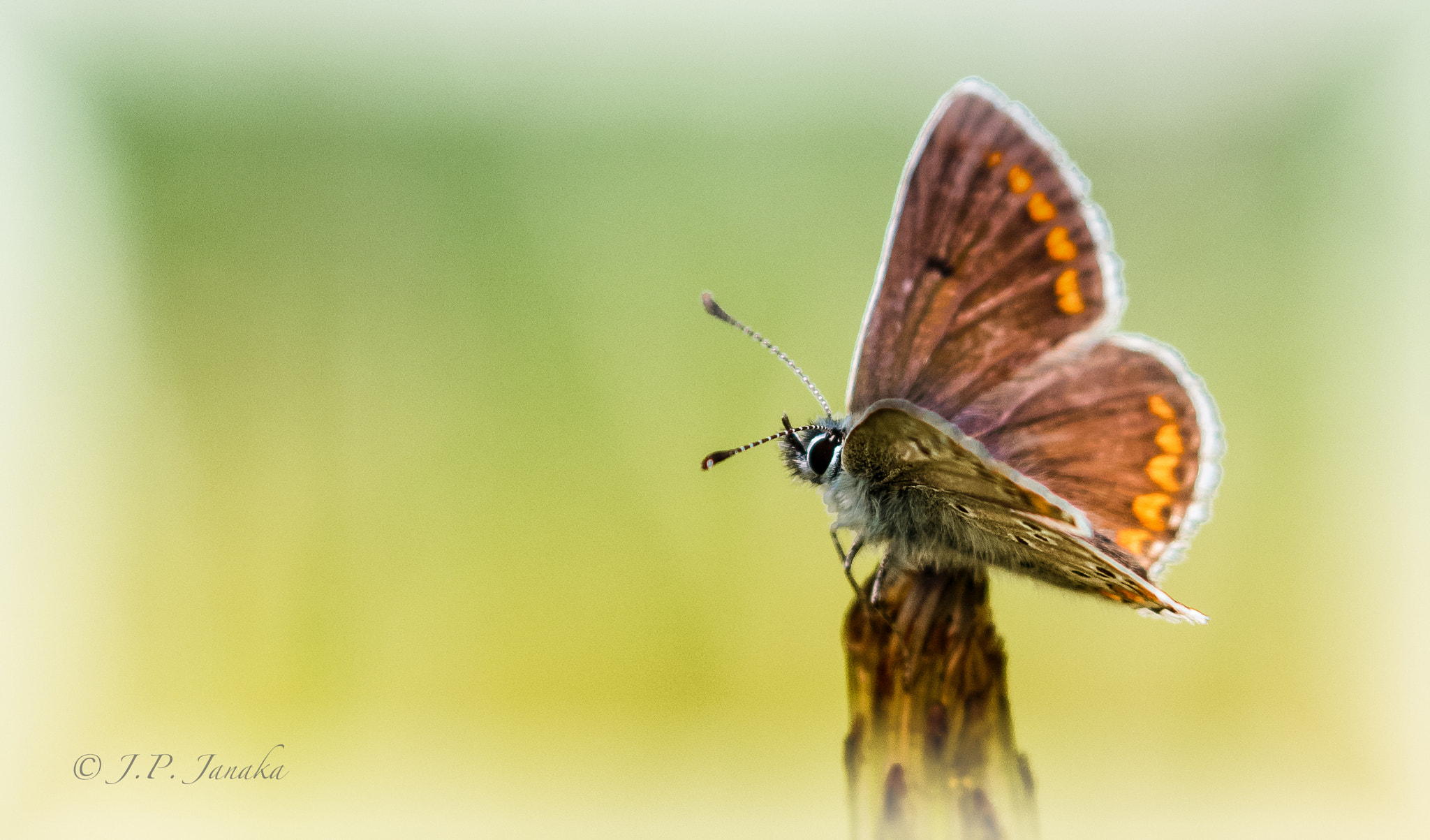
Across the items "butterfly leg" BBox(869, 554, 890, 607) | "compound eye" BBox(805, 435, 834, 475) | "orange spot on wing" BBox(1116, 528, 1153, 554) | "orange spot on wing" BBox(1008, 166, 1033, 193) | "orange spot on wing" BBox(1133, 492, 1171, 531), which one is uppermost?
"orange spot on wing" BBox(1008, 166, 1033, 193)

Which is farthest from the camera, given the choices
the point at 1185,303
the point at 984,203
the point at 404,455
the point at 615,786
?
the point at 1185,303

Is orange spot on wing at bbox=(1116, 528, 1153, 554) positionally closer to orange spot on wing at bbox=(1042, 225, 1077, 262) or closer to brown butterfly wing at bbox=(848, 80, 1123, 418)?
brown butterfly wing at bbox=(848, 80, 1123, 418)

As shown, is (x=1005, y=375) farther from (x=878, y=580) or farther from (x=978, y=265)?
(x=878, y=580)

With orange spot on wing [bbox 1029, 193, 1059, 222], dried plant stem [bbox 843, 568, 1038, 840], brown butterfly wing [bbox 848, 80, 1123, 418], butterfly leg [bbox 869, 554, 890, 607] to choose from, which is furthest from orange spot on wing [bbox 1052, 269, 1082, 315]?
dried plant stem [bbox 843, 568, 1038, 840]

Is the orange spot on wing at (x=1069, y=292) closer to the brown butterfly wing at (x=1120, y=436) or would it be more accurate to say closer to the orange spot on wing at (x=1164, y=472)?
the brown butterfly wing at (x=1120, y=436)

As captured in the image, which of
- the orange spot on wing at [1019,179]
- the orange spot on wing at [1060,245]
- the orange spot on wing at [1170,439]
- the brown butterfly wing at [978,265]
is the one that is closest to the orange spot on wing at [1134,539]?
the orange spot on wing at [1170,439]

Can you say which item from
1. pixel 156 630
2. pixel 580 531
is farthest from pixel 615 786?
pixel 156 630

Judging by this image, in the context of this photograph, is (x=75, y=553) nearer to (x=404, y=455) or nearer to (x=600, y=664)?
(x=404, y=455)

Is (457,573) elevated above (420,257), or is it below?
below
